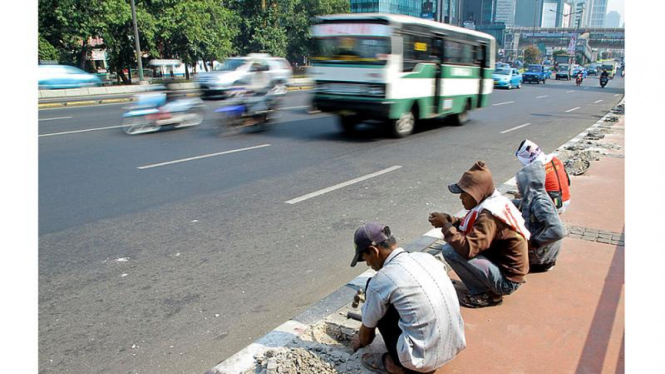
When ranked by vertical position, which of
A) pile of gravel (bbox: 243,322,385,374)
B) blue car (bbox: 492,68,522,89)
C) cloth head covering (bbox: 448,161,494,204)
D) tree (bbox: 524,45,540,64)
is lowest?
pile of gravel (bbox: 243,322,385,374)

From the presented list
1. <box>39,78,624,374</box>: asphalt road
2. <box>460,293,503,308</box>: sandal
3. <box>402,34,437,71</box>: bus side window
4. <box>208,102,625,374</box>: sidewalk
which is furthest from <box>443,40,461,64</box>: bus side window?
<box>460,293,503,308</box>: sandal

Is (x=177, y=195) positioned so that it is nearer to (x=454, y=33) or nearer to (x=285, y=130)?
(x=285, y=130)

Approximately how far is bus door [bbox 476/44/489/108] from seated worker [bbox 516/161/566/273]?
40.2 feet

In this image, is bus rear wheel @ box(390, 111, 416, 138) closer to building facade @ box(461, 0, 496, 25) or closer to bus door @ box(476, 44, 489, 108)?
bus door @ box(476, 44, 489, 108)

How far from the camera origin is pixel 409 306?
2746mm

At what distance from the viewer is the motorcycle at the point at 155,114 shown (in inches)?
509

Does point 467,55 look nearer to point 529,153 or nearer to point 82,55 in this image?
point 529,153

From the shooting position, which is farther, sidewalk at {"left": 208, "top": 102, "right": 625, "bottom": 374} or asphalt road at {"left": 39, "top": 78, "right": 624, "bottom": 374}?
asphalt road at {"left": 39, "top": 78, "right": 624, "bottom": 374}

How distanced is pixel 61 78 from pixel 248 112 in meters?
17.9

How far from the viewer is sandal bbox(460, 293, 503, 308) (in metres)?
3.96

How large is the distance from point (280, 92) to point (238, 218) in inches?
784

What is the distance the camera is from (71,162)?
936 centimetres

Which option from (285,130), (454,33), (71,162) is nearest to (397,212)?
(71,162)

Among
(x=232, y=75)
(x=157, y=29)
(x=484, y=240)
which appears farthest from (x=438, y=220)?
(x=157, y=29)
